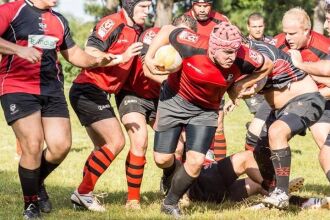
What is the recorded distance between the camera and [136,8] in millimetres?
7660

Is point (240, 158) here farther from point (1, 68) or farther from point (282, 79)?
point (1, 68)

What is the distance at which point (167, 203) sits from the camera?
23.2 ft

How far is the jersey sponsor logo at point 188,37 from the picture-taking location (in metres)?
6.81

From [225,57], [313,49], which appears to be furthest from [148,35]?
[313,49]

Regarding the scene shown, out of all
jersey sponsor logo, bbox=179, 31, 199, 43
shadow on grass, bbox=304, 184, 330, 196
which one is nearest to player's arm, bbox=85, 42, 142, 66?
jersey sponsor logo, bbox=179, 31, 199, 43

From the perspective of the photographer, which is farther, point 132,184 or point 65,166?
point 65,166

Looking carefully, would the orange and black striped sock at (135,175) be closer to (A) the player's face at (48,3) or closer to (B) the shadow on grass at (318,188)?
(A) the player's face at (48,3)

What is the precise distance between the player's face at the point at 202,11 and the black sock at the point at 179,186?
325 cm

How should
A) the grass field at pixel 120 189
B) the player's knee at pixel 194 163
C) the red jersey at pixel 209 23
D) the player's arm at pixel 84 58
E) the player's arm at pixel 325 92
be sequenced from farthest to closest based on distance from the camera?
the red jersey at pixel 209 23 < the player's arm at pixel 325 92 < the player's arm at pixel 84 58 < the grass field at pixel 120 189 < the player's knee at pixel 194 163

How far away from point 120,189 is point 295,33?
2812 mm

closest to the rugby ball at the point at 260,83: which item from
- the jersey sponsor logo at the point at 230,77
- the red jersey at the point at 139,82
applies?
the jersey sponsor logo at the point at 230,77

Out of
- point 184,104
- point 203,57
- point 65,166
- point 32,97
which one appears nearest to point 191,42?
point 203,57

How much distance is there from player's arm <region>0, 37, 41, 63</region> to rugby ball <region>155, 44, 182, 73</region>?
1.12 m

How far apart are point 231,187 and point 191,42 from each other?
1816 mm
